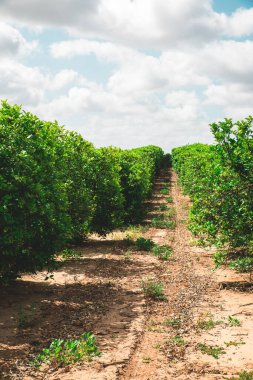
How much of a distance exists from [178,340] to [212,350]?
0.79 metres

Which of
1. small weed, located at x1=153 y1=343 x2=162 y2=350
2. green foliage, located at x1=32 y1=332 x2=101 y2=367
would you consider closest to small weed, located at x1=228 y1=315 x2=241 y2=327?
small weed, located at x1=153 y1=343 x2=162 y2=350

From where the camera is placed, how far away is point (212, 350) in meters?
7.76

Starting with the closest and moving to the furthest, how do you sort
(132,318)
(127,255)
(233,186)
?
1. (132,318)
2. (233,186)
3. (127,255)

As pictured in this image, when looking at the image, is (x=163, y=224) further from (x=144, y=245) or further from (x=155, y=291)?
(x=155, y=291)

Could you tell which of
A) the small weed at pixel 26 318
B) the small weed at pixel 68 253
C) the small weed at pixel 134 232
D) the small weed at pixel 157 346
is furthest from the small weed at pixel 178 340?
the small weed at pixel 134 232

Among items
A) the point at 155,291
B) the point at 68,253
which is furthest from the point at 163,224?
the point at 155,291

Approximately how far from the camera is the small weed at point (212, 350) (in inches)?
299

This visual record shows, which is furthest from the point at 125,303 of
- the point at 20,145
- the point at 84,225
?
the point at 84,225

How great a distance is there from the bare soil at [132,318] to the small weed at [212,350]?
58mm

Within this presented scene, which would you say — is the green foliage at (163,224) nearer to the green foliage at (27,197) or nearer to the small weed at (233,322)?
the green foliage at (27,197)

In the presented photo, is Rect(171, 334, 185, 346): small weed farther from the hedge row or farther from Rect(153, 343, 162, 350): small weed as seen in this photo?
the hedge row

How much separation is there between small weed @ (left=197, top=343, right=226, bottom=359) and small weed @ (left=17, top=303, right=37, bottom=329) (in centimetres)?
392

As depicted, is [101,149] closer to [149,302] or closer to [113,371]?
[149,302]

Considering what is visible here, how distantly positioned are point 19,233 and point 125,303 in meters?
3.53
